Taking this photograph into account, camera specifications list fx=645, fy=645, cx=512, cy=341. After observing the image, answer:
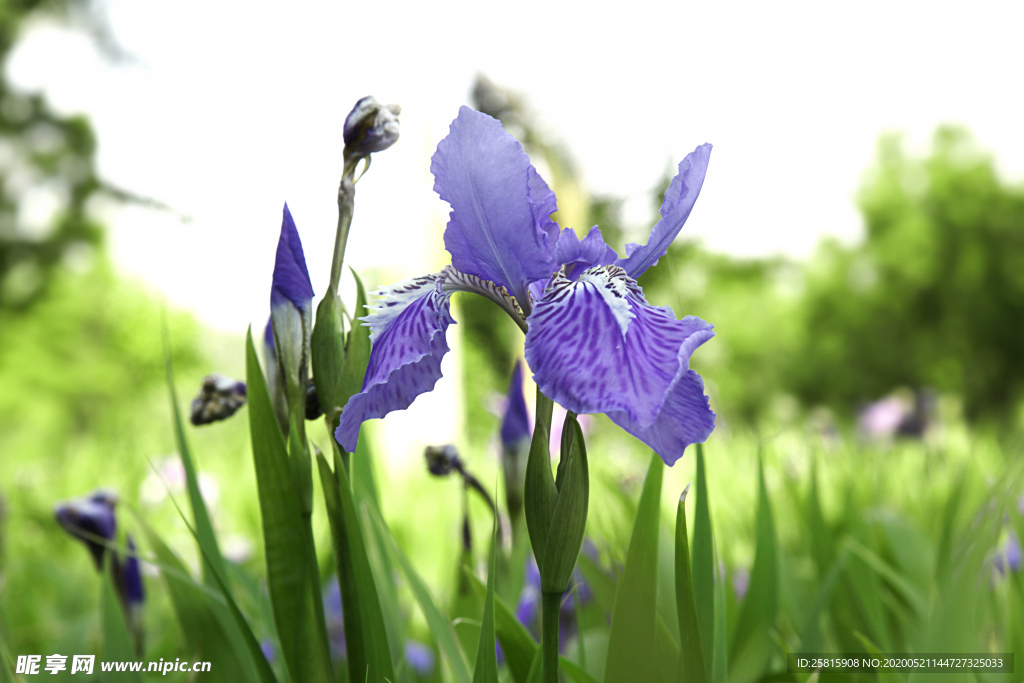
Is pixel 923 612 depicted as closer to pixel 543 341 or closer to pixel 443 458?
pixel 443 458

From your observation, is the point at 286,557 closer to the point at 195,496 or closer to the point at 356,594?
the point at 356,594

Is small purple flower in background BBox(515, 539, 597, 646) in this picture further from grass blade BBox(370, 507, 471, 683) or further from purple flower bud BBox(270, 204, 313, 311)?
purple flower bud BBox(270, 204, 313, 311)

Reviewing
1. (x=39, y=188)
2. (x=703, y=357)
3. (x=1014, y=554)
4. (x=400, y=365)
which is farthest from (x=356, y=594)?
(x=39, y=188)

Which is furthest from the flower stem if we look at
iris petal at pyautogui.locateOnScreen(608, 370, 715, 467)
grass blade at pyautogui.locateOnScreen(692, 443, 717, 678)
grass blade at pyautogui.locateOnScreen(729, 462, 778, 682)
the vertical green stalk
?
grass blade at pyautogui.locateOnScreen(729, 462, 778, 682)

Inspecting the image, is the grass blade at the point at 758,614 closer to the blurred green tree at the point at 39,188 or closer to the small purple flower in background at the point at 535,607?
the small purple flower in background at the point at 535,607

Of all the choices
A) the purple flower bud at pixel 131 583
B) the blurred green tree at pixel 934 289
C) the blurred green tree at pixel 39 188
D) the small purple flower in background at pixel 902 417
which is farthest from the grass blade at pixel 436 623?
the blurred green tree at pixel 934 289
